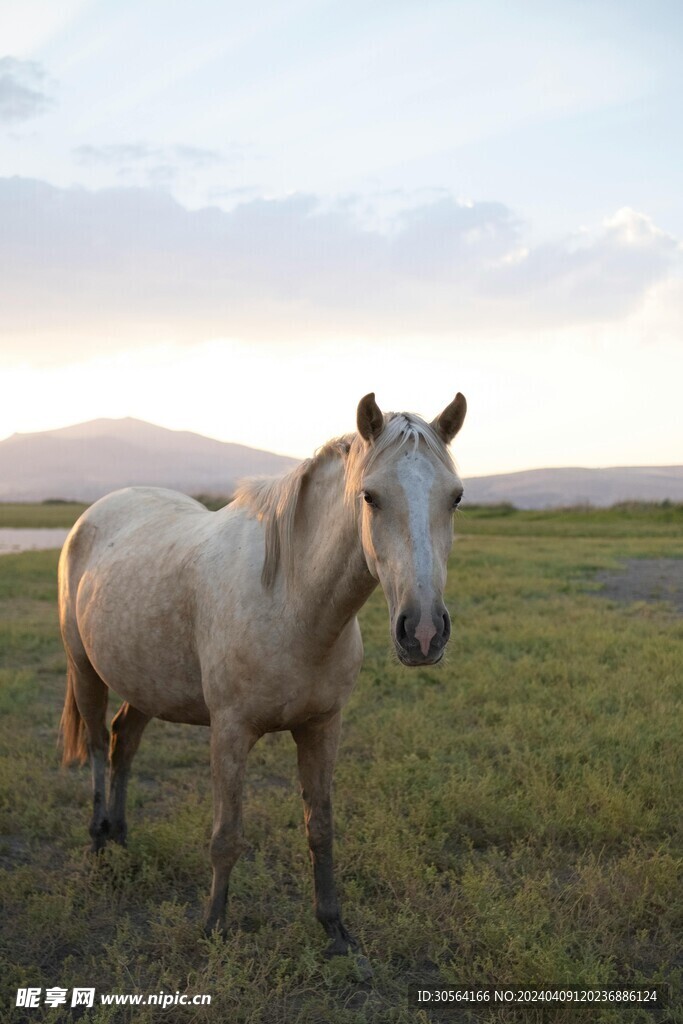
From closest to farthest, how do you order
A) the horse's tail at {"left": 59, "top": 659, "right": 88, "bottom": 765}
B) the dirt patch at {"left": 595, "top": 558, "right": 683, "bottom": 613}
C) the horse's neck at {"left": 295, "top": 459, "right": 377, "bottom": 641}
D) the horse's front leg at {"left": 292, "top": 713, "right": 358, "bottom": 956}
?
1. the horse's neck at {"left": 295, "top": 459, "right": 377, "bottom": 641}
2. the horse's front leg at {"left": 292, "top": 713, "right": 358, "bottom": 956}
3. the horse's tail at {"left": 59, "top": 659, "right": 88, "bottom": 765}
4. the dirt patch at {"left": 595, "top": 558, "right": 683, "bottom": 613}

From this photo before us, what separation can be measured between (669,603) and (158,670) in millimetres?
10442

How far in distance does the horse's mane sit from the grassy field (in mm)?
1684

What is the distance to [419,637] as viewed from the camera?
258 centimetres

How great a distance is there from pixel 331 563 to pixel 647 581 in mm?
13162

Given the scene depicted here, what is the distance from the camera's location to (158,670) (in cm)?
395

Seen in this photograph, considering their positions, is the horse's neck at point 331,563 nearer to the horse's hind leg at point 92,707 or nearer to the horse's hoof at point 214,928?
the horse's hoof at point 214,928

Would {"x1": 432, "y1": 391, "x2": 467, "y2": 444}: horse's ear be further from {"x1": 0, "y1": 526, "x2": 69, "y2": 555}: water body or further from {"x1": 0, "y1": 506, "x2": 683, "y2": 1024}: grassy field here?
{"x1": 0, "y1": 526, "x2": 69, "y2": 555}: water body

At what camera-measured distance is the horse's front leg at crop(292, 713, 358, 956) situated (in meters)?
3.59

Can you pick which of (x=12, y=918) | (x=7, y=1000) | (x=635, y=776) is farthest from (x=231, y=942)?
(x=635, y=776)

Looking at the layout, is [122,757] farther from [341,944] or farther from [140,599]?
[341,944]

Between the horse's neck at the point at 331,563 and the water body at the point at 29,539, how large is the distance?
22523mm

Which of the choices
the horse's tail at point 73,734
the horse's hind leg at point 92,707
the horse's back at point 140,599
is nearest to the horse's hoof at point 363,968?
the horse's back at point 140,599

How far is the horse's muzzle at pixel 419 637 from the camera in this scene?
2.58 meters

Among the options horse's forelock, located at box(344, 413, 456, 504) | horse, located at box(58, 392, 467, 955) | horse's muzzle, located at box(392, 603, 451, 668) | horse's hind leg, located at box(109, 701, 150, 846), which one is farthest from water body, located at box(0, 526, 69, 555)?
horse's muzzle, located at box(392, 603, 451, 668)
